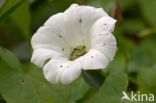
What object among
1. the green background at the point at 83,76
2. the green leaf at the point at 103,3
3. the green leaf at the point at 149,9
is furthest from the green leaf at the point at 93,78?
the green leaf at the point at 149,9

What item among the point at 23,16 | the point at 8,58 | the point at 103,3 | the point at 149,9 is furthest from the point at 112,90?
the point at 149,9

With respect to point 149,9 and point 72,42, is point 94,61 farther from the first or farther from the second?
point 149,9

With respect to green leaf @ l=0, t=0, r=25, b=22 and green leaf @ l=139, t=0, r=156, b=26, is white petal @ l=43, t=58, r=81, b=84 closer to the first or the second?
green leaf @ l=0, t=0, r=25, b=22

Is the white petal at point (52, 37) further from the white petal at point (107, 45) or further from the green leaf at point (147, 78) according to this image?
the green leaf at point (147, 78)

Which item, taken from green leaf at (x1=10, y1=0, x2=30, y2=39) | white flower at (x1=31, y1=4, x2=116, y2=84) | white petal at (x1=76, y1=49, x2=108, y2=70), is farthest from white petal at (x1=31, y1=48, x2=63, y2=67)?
green leaf at (x1=10, y1=0, x2=30, y2=39)

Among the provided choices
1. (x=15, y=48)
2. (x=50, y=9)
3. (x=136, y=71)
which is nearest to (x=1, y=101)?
(x=136, y=71)

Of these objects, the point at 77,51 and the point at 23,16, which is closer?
the point at 77,51
